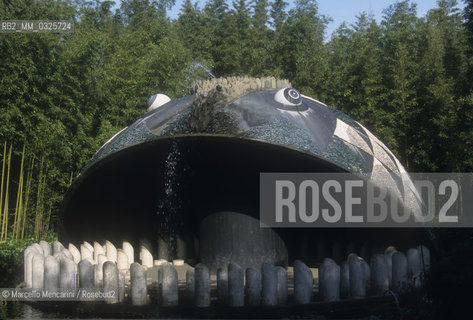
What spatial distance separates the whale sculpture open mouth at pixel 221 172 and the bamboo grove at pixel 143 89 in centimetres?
362

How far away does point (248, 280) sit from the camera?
5.92m

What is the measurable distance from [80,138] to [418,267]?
29.1 ft

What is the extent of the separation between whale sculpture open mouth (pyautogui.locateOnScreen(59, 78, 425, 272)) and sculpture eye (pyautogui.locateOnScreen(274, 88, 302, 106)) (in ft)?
0.04

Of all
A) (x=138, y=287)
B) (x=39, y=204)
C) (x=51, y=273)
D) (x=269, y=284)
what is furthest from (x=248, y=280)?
(x=39, y=204)

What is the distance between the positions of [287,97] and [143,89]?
811 centimetres

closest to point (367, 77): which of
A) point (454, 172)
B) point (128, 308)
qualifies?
point (454, 172)

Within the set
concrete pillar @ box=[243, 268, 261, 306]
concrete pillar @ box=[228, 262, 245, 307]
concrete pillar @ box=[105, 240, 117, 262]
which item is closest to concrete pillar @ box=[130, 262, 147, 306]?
concrete pillar @ box=[228, 262, 245, 307]

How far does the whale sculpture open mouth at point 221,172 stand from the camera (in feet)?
22.8

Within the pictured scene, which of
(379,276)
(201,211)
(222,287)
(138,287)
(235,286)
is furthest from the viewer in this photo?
(201,211)

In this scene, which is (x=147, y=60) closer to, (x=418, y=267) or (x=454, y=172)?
(x=454, y=172)

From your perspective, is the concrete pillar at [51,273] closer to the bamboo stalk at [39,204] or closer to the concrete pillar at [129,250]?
the concrete pillar at [129,250]

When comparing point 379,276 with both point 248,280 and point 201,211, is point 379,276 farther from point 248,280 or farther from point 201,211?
point 201,211

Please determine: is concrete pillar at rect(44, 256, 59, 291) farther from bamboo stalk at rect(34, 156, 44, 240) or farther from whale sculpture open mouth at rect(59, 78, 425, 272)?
bamboo stalk at rect(34, 156, 44, 240)

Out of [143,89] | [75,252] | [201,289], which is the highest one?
[143,89]
